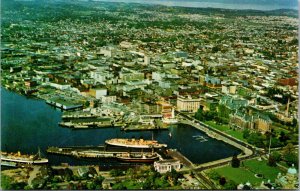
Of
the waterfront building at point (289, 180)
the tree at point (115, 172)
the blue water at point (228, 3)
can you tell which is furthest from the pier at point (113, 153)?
the blue water at point (228, 3)

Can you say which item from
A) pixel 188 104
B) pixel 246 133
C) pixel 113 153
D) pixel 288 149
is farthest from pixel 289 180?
pixel 113 153

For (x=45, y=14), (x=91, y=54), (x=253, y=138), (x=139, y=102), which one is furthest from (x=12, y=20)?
(x=253, y=138)

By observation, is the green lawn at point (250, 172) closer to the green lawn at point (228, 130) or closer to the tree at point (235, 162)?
the tree at point (235, 162)

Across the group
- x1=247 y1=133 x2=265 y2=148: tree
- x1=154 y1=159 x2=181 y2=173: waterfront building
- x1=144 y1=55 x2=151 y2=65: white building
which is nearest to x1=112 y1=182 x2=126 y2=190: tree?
x1=154 y1=159 x2=181 y2=173: waterfront building

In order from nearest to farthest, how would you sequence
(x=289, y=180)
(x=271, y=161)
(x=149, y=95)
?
(x=289, y=180) → (x=271, y=161) → (x=149, y=95)

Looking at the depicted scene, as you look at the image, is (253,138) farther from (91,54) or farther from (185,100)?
(91,54)

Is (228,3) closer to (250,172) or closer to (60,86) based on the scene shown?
(250,172)
